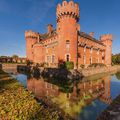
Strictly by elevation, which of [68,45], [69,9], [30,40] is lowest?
[68,45]

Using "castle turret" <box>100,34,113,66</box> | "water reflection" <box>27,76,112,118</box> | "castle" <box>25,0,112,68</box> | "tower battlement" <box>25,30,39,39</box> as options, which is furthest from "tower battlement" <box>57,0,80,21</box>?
"castle turret" <box>100,34,113,66</box>

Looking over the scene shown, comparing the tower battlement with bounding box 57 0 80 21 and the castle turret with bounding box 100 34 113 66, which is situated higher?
the tower battlement with bounding box 57 0 80 21

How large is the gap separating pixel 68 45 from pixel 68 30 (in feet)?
11.8

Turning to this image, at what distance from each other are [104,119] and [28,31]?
42299 mm

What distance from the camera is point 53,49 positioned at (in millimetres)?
35219

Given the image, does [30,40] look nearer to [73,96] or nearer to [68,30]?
[68,30]

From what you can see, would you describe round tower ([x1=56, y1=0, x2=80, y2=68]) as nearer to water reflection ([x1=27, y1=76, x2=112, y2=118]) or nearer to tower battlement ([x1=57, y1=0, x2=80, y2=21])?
tower battlement ([x1=57, y1=0, x2=80, y2=21])

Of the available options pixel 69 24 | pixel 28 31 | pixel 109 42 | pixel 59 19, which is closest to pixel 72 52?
pixel 69 24

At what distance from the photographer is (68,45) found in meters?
28.6

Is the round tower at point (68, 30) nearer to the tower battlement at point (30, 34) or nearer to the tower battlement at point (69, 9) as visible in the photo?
the tower battlement at point (69, 9)

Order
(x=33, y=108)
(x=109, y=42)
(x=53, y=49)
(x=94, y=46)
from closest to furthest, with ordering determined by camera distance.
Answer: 1. (x=33, y=108)
2. (x=53, y=49)
3. (x=94, y=46)
4. (x=109, y=42)

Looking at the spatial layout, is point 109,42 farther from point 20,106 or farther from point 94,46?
point 20,106

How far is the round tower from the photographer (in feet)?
91.8

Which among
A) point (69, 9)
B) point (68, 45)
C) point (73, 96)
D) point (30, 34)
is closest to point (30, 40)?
point (30, 34)
